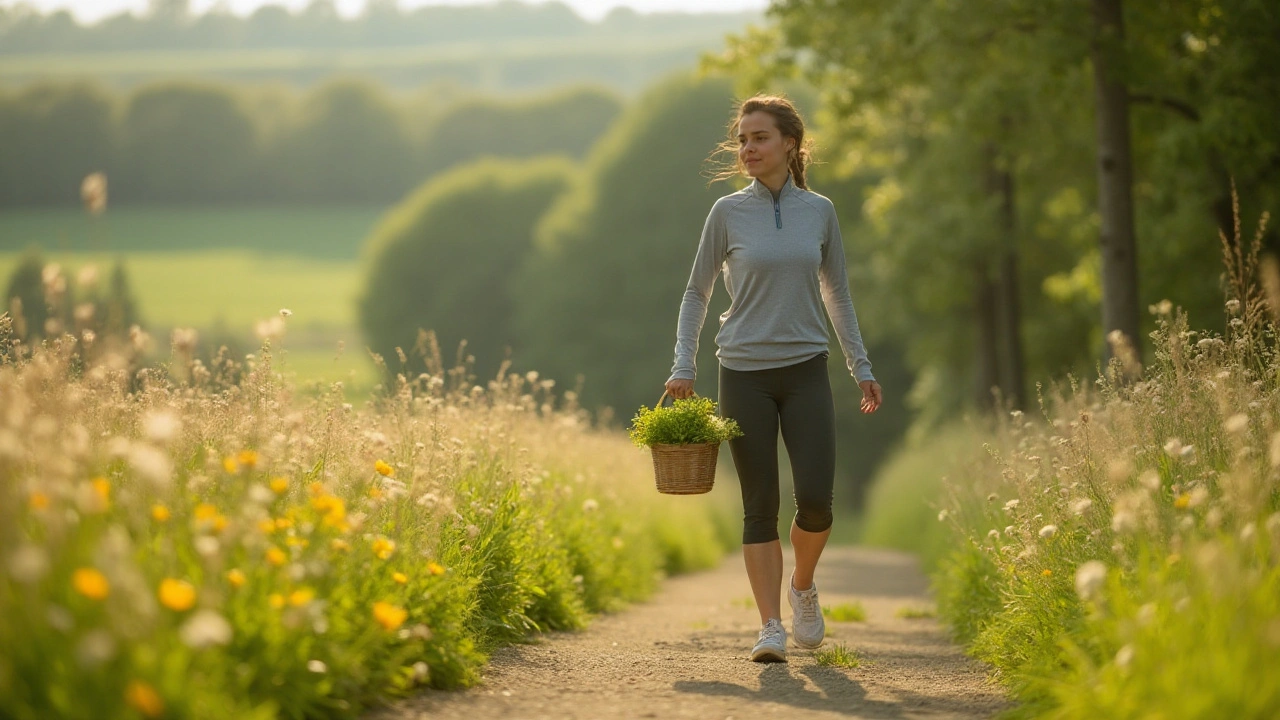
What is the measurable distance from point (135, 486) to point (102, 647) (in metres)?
2.01

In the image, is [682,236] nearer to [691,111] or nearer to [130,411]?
[691,111]

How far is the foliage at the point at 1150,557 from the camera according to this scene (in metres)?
3.55

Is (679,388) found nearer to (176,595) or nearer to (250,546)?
(250,546)

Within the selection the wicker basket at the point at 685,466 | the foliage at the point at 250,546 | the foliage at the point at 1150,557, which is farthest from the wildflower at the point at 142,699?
the wicker basket at the point at 685,466

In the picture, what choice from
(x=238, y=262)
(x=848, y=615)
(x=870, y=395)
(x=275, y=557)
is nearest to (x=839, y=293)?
(x=870, y=395)

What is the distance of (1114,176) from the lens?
12.1 meters

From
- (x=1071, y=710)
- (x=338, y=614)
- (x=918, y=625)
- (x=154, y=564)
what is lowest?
(x=918, y=625)

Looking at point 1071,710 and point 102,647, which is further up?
point 102,647

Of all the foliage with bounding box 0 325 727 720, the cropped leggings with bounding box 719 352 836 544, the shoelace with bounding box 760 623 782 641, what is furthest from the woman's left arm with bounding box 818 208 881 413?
the foliage with bounding box 0 325 727 720

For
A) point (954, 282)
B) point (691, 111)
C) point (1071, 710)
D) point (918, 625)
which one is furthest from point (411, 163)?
point (1071, 710)

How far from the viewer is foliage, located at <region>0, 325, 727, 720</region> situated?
326 cm

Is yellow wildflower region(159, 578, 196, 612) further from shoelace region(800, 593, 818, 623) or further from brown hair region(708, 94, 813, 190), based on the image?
shoelace region(800, 593, 818, 623)

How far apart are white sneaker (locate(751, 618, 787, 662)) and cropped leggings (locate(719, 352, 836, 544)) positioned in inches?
16.2

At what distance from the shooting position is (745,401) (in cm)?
604
